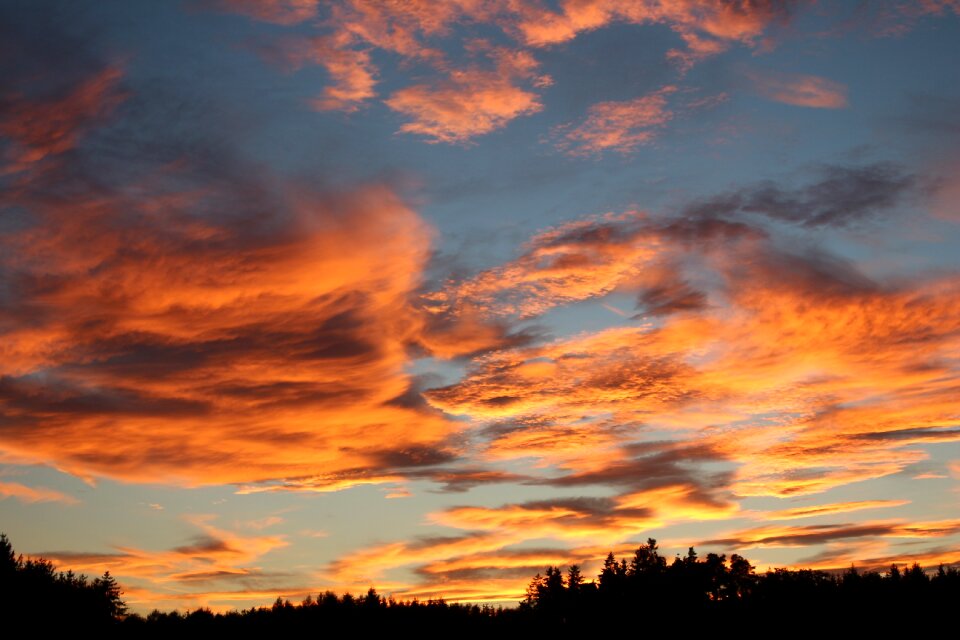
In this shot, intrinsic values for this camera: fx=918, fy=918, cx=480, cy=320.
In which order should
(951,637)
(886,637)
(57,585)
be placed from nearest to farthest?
(57,585) < (951,637) < (886,637)

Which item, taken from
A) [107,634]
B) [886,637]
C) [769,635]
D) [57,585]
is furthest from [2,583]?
[886,637]

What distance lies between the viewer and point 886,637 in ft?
617

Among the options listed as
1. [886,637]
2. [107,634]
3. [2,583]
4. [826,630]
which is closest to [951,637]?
[886,637]

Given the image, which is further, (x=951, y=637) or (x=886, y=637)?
(x=886, y=637)

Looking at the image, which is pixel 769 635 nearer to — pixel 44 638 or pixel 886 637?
pixel 886 637

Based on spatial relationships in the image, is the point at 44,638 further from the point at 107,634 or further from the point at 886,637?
the point at 886,637

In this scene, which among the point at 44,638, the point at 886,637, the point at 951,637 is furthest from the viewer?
the point at 886,637

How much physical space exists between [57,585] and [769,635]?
470ft

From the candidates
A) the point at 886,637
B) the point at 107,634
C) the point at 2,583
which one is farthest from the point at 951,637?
the point at 2,583

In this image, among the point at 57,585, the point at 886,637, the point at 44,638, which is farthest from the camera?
→ the point at 886,637

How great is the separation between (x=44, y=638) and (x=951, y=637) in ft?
521

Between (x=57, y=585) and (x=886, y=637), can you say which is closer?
(x=57, y=585)

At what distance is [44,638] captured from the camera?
13012 cm

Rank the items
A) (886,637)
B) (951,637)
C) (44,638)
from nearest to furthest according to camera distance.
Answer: (44,638)
(951,637)
(886,637)
